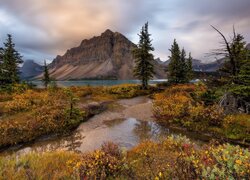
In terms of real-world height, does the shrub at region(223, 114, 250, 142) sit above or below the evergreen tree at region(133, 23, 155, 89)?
below

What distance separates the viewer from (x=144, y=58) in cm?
3912

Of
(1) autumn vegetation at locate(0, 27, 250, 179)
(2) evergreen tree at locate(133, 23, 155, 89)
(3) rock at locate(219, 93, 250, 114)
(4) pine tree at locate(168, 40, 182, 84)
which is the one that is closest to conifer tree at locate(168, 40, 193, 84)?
(4) pine tree at locate(168, 40, 182, 84)

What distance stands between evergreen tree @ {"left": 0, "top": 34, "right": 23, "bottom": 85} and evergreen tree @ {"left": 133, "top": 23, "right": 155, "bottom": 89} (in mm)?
21988

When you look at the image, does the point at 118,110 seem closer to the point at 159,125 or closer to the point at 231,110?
the point at 159,125

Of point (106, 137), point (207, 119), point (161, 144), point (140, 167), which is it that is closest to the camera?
point (140, 167)

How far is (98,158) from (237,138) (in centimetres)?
985

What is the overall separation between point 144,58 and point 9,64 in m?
24.6

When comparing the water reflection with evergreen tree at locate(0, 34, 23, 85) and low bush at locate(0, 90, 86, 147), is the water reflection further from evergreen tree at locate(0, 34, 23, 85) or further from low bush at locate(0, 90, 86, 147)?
evergreen tree at locate(0, 34, 23, 85)

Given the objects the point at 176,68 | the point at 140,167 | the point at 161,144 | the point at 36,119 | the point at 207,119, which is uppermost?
the point at 176,68

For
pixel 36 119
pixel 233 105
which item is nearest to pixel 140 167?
pixel 233 105

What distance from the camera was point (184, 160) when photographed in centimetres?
502

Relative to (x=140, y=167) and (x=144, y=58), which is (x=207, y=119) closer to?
(x=140, y=167)

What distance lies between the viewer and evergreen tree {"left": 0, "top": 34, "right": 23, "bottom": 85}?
32.0 m

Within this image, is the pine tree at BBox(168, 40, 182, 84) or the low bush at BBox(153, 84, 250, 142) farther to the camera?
the pine tree at BBox(168, 40, 182, 84)
